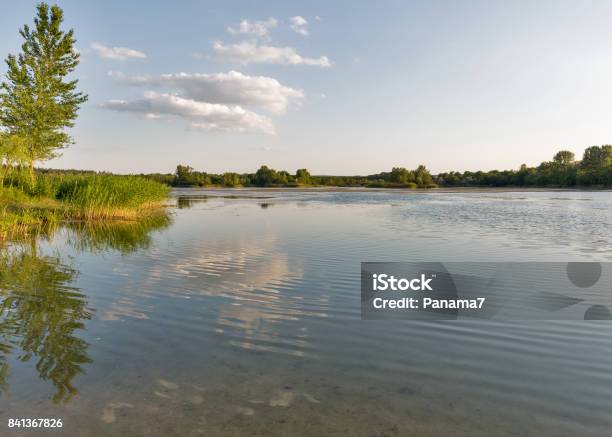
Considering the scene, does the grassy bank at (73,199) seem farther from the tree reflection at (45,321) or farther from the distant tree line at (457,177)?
the distant tree line at (457,177)

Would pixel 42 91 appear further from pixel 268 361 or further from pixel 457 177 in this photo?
pixel 457 177

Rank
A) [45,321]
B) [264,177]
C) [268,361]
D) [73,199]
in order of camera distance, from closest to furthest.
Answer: [268,361], [45,321], [73,199], [264,177]

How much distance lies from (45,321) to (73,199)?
2157 centimetres

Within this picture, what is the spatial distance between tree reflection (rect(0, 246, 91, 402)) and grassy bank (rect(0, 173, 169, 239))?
1256 cm

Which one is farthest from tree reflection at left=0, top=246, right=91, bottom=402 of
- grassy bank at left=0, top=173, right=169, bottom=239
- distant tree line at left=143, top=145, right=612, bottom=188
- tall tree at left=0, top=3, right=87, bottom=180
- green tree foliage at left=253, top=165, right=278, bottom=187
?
green tree foliage at left=253, top=165, right=278, bottom=187

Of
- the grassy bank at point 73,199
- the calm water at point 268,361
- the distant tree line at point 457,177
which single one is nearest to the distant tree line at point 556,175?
the distant tree line at point 457,177

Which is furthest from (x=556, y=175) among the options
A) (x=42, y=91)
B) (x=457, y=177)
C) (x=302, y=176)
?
(x=42, y=91)

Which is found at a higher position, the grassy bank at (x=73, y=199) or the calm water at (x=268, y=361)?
the grassy bank at (x=73, y=199)

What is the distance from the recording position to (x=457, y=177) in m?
158

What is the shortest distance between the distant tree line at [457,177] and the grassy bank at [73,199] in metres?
92.1

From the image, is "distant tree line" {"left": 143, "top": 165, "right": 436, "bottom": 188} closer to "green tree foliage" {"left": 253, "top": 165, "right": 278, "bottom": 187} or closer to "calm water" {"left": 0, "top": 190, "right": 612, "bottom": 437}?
"green tree foliage" {"left": 253, "top": 165, "right": 278, "bottom": 187}

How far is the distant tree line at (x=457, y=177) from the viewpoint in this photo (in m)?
118

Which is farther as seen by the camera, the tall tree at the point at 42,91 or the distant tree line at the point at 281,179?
the distant tree line at the point at 281,179

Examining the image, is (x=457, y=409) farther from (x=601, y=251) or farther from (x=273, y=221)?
(x=273, y=221)
